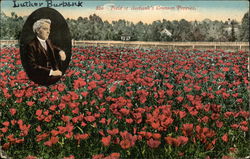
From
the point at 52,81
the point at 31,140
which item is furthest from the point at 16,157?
the point at 52,81

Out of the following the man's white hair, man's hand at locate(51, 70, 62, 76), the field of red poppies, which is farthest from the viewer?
man's hand at locate(51, 70, 62, 76)

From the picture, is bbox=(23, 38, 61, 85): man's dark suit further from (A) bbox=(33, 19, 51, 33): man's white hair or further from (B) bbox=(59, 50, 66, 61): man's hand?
(A) bbox=(33, 19, 51, 33): man's white hair

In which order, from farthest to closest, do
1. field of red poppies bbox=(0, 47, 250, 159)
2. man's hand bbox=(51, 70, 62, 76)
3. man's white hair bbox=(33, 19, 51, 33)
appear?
man's hand bbox=(51, 70, 62, 76) < man's white hair bbox=(33, 19, 51, 33) < field of red poppies bbox=(0, 47, 250, 159)

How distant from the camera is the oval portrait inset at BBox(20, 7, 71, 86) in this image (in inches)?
168

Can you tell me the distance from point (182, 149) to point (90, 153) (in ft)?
3.47

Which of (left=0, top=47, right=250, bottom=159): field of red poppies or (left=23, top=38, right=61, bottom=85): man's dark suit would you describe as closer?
(left=0, top=47, right=250, bottom=159): field of red poppies

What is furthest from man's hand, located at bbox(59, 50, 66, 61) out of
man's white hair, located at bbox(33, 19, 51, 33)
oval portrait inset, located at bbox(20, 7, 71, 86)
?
man's white hair, located at bbox(33, 19, 51, 33)

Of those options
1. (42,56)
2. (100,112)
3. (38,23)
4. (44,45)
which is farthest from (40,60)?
(100,112)

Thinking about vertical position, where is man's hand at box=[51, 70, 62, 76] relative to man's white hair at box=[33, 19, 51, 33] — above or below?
below

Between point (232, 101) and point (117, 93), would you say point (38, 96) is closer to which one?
point (117, 93)

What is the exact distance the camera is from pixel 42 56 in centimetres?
437

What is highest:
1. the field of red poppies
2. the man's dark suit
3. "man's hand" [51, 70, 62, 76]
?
the man's dark suit

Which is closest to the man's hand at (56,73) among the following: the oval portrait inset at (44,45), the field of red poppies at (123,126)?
the oval portrait inset at (44,45)

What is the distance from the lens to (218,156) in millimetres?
3477
